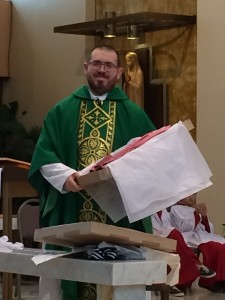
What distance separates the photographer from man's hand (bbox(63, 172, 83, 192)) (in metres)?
3.54

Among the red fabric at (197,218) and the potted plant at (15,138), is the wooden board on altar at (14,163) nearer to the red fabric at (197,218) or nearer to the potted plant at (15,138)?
the red fabric at (197,218)

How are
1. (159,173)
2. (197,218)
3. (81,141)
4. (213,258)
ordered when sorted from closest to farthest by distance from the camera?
(159,173) → (81,141) → (213,258) → (197,218)

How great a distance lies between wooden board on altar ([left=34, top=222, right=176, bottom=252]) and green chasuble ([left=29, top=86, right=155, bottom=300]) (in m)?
0.98

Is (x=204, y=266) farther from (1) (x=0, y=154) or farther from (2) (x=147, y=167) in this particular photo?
(2) (x=147, y=167)

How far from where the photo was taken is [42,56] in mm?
12289

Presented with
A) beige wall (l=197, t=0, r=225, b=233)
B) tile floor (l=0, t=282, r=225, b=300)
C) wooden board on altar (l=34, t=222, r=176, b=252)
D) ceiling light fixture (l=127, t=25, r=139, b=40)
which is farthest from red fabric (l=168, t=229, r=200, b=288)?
wooden board on altar (l=34, t=222, r=176, b=252)

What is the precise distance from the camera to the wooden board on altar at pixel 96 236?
2699 millimetres

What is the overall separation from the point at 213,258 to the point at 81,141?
4.09 meters

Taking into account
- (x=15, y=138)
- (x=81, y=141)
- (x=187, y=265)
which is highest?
(x=81, y=141)

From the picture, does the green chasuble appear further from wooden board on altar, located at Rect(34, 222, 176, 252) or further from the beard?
wooden board on altar, located at Rect(34, 222, 176, 252)

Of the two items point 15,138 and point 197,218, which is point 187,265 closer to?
point 197,218

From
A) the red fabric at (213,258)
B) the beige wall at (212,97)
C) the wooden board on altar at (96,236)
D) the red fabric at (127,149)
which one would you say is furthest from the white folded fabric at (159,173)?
the beige wall at (212,97)

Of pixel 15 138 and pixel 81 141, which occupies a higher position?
pixel 81 141

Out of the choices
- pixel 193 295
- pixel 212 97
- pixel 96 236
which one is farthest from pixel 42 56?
pixel 96 236
